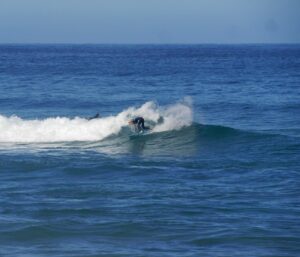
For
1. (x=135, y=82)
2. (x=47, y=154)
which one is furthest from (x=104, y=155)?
(x=135, y=82)

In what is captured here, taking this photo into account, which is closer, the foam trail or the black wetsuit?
the black wetsuit

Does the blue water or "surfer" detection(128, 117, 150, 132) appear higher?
"surfer" detection(128, 117, 150, 132)

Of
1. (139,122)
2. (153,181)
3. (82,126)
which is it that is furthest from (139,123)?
(153,181)

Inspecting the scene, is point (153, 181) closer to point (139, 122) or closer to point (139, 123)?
point (139, 122)

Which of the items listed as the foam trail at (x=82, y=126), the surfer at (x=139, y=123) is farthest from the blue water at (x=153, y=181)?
the surfer at (x=139, y=123)

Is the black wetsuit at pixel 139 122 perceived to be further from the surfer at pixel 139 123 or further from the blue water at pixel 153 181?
the blue water at pixel 153 181

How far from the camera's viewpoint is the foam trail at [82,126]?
105 ft

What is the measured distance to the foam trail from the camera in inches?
1258

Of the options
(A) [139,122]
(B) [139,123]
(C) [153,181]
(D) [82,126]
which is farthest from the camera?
(D) [82,126]

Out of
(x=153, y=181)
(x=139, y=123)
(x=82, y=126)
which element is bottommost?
(x=153, y=181)

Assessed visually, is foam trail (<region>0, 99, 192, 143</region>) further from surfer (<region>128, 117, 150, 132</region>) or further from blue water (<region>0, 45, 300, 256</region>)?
surfer (<region>128, 117, 150, 132</region>)

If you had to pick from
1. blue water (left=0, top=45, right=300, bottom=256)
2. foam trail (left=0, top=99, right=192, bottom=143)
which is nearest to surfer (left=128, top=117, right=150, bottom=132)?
blue water (left=0, top=45, right=300, bottom=256)

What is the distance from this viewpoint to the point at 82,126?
3272 centimetres

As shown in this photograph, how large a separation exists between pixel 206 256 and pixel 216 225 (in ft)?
7.01
